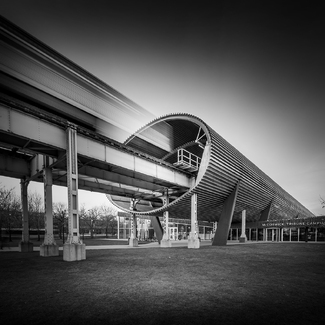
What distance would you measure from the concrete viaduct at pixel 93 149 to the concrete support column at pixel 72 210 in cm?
6

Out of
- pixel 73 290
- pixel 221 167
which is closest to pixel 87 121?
pixel 221 167

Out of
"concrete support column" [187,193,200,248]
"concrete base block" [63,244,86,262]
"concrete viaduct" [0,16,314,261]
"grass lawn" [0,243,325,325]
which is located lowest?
"concrete support column" [187,193,200,248]

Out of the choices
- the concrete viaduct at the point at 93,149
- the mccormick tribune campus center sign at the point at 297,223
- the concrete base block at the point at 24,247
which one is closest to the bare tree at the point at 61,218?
the concrete viaduct at the point at 93,149

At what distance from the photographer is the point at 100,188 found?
75.3 feet

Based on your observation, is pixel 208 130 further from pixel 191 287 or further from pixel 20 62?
pixel 20 62

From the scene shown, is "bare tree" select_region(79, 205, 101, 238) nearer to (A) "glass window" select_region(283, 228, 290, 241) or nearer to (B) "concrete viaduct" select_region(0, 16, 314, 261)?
(B) "concrete viaduct" select_region(0, 16, 314, 261)

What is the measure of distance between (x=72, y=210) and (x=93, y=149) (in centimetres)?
420

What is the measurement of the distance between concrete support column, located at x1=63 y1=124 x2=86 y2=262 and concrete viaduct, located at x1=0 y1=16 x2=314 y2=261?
0.18 feet

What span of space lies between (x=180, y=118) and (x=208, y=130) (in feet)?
12.4

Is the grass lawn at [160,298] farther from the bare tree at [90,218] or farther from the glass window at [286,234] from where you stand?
the bare tree at [90,218]

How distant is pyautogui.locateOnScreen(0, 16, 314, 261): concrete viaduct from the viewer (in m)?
12.6

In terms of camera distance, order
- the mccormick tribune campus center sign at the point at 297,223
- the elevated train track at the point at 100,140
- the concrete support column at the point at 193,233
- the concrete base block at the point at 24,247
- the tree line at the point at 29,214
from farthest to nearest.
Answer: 1. the mccormick tribune campus center sign at the point at 297,223
2. the tree line at the point at 29,214
3. the concrete support column at the point at 193,233
4. the concrete base block at the point at 24,247
5. the elevated train track at the point at 100,140

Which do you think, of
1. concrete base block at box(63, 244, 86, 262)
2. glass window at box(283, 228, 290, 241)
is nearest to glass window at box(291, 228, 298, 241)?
glass window at box(283, 228, 290, 241)

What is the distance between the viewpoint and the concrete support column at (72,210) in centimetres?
1197
